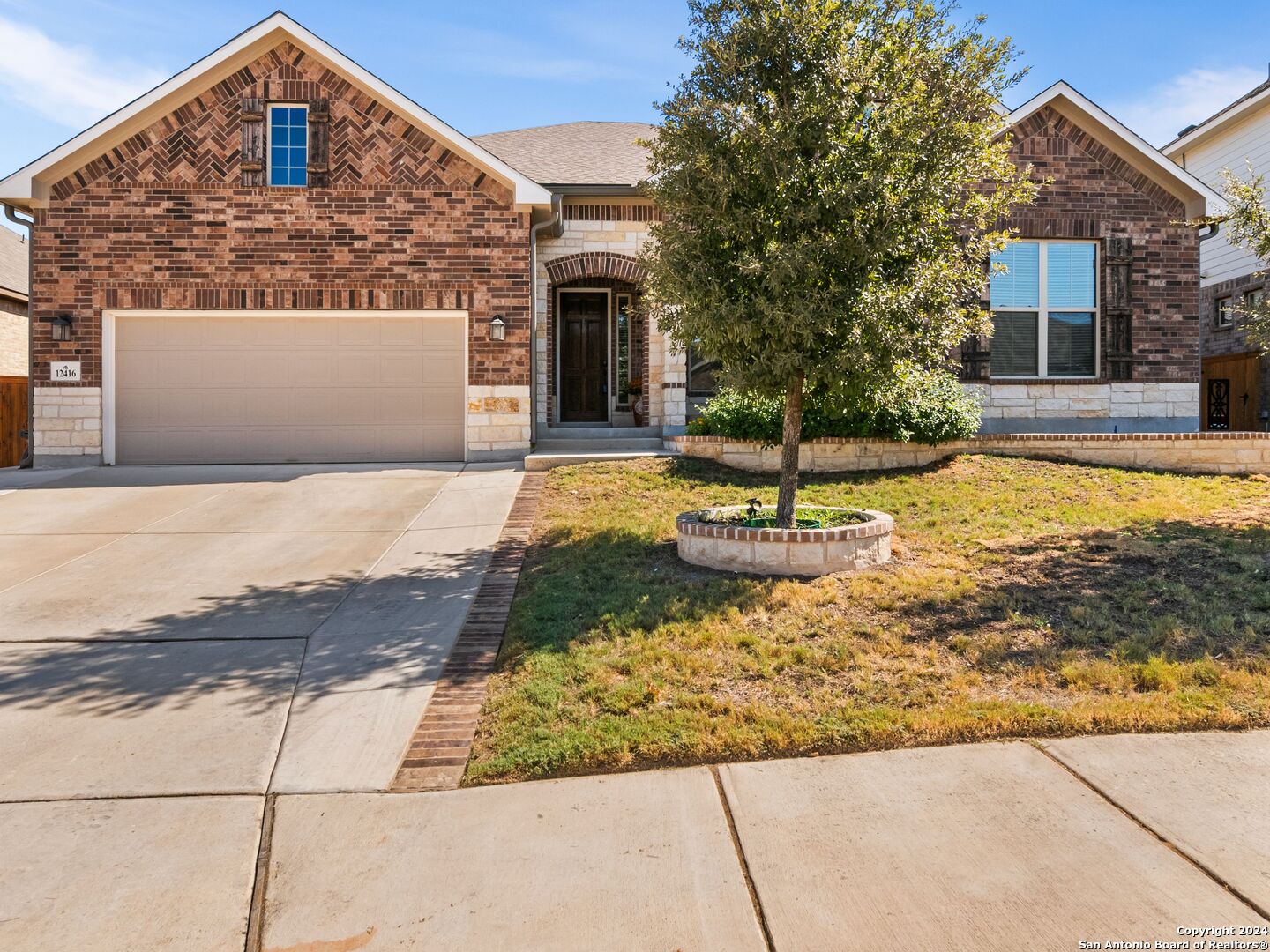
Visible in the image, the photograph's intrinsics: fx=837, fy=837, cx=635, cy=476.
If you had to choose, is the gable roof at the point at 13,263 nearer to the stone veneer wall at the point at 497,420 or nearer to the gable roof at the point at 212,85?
the gable roof at the point at 212,85

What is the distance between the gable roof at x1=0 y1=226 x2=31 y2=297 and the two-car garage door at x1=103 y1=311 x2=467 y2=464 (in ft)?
28.8

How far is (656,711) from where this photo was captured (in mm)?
4074

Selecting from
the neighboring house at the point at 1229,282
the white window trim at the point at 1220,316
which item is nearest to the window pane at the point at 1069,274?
the neighboring house at the point at 1229,282

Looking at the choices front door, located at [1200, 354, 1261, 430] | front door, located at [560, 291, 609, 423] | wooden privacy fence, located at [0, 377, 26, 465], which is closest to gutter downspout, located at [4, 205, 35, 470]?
wooden privacy fence, located at [0, 377, 26, 465]

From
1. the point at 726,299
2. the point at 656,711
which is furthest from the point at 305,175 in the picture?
the point at 656,711

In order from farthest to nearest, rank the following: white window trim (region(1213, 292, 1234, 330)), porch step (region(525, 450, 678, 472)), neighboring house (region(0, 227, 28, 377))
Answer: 1. neighboring house (region(0, 227, 28, 377))
2. white window trim (region(1213, 292, 1234, 330))
3. porch step (region(525, 450, 678, 472))

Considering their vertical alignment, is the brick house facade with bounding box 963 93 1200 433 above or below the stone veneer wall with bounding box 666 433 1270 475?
above

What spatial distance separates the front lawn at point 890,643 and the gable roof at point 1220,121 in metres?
13.5

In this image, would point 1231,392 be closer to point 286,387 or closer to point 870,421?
point 870,421

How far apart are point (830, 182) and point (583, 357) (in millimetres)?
8739

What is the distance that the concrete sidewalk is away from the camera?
255cm

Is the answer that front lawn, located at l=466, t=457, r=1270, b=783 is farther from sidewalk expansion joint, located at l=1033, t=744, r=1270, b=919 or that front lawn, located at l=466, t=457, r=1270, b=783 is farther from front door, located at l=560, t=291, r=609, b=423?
front door, located at l=560, t=291, r=609, b=423

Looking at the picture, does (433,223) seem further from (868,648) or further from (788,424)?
(868,648)

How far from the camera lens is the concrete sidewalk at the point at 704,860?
2.55 meters
